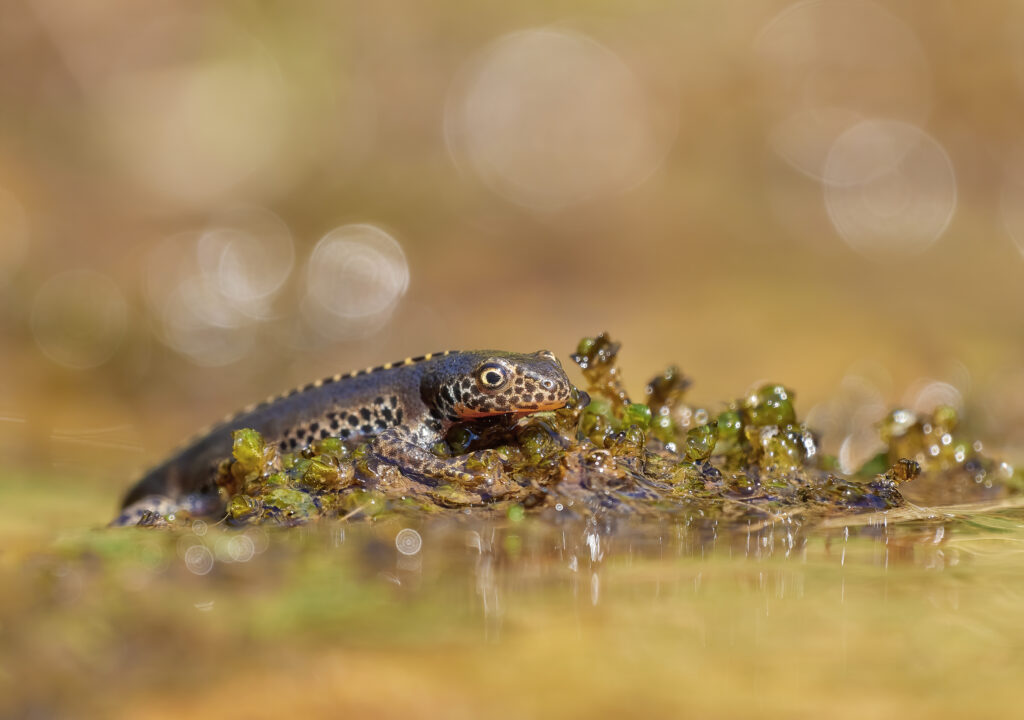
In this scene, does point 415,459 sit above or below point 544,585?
above

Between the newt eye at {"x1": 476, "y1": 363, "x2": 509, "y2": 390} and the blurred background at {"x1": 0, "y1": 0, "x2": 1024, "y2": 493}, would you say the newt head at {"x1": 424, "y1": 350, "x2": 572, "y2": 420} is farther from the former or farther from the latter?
the blurred background at {"x1": 0, "y1": 0, "x2": 1024, "y2": 493}

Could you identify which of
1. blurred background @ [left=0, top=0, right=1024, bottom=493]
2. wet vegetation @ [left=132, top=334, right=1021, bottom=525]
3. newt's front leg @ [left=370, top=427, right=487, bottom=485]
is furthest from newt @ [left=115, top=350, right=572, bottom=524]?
blurred background @ [left=0, top=0, right=1024, bottom=493]

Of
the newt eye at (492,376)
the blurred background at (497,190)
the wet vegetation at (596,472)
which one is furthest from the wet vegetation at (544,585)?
the blurred background at (497,190)

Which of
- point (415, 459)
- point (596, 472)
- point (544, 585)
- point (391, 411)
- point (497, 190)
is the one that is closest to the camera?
point (544, 585)

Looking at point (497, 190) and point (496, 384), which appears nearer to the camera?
point (496, 384)

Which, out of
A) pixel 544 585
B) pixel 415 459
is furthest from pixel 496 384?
pixel 544 585

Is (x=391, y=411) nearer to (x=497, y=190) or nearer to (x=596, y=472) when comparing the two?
(x=596, y=472)

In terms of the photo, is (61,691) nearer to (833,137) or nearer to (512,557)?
(512,557)

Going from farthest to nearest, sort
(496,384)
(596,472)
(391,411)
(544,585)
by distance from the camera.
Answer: (391,411) → (496,384) → (596,472) → (544,585)
